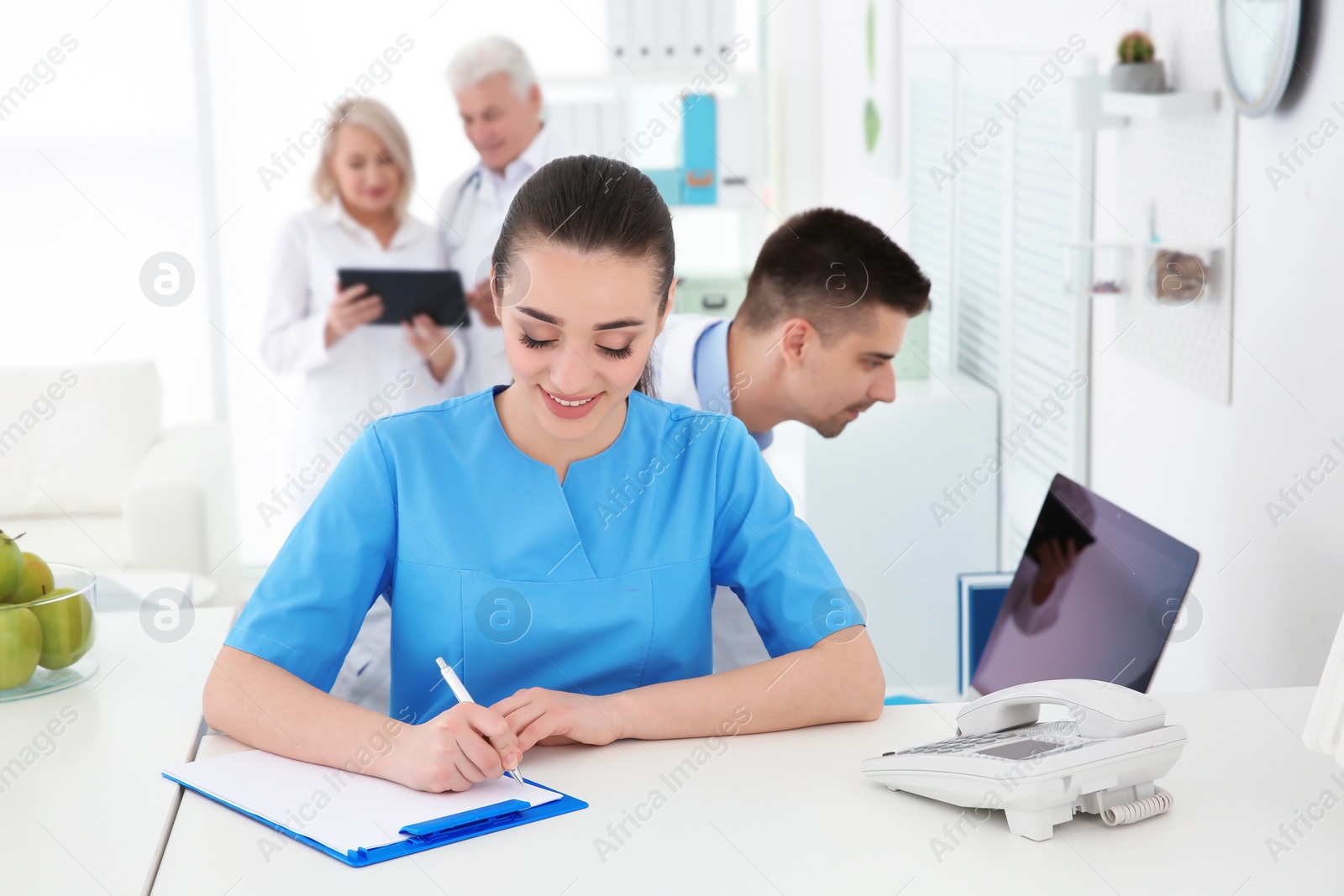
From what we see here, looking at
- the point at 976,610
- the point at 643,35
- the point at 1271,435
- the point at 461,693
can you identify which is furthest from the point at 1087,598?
the point at 643,35

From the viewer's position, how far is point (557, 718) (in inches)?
49.4

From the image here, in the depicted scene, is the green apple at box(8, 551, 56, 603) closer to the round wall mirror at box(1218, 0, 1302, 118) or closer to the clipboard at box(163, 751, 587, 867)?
the clipboard at box(163, 751, 587, 867)

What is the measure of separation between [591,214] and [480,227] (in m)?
2.20

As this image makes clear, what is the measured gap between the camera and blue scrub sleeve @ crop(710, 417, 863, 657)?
4.71 ft

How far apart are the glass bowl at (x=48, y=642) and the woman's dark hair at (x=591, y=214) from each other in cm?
70

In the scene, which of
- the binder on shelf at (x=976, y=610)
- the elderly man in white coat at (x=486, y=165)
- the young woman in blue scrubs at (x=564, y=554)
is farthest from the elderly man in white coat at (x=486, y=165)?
the young woman in blue scrubs at (x=564, y=554)

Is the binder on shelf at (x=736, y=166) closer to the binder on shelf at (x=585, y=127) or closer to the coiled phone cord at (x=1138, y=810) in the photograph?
the binder on shelf at (x=585, y=127)

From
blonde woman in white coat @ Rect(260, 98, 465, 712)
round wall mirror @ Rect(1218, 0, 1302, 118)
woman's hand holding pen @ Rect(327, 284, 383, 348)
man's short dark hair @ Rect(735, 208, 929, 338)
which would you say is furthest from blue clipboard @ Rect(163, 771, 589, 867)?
blonde woman in white coat @ Rect(260, 98, 465, 712)

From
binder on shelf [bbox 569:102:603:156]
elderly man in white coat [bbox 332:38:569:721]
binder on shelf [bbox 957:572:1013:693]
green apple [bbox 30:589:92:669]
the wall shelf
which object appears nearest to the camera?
green apple [bbox 30:589:92:669]

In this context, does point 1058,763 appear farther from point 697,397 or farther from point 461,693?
point 697,397

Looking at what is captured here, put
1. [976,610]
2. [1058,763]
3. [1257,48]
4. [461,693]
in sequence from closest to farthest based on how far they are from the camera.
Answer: [1058,763]
[461,693]
[1257,48]
[976,610]

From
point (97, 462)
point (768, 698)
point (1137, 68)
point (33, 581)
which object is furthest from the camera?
point (97, 462)

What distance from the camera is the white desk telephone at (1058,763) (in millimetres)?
1103

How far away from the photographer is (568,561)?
1404 millimetres
